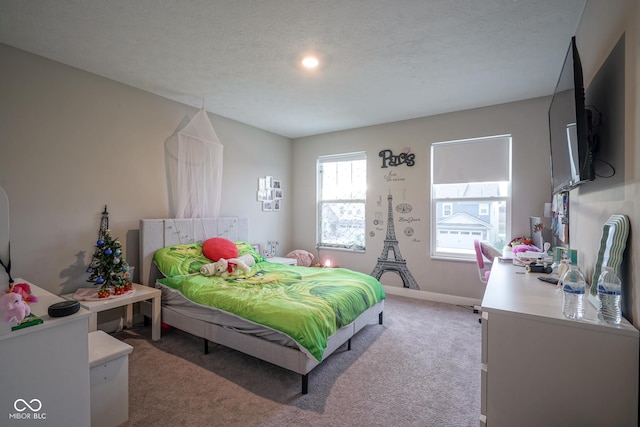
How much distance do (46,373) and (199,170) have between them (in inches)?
111

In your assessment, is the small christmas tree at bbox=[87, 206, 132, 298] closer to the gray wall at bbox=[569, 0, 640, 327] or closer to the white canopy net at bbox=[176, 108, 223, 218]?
the white canopy net at bbox=[176, 108, 223, 218]

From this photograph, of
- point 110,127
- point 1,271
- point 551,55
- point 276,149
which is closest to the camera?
point 1,271

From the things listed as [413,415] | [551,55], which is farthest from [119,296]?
[551,55]

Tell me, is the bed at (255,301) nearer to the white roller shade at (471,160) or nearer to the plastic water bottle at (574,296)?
the plastic water bottle at (574,296)

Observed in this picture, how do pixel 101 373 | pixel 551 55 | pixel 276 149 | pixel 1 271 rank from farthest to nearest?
pixel 276 149 → pixel 551 55 → pixel 101 373 → pixel 1 271

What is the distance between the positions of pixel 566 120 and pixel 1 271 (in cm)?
300

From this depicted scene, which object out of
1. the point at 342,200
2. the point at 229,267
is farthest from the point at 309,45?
the point at 342,200

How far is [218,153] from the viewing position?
3.94m

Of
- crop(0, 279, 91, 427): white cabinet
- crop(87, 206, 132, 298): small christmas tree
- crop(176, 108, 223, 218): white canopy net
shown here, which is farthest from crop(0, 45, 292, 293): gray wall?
crop(0, 279, 91, 427): white cabinet

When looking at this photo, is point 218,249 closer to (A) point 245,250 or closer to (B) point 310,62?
(A) point 245,250

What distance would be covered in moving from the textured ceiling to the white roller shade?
23.5 inches

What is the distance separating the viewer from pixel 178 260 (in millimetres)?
3193

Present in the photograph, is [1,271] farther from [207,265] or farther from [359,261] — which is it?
[359,261]

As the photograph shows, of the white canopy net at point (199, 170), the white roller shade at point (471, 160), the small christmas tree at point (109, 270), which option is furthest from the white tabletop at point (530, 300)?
the white canopy net at point (199, 170)
